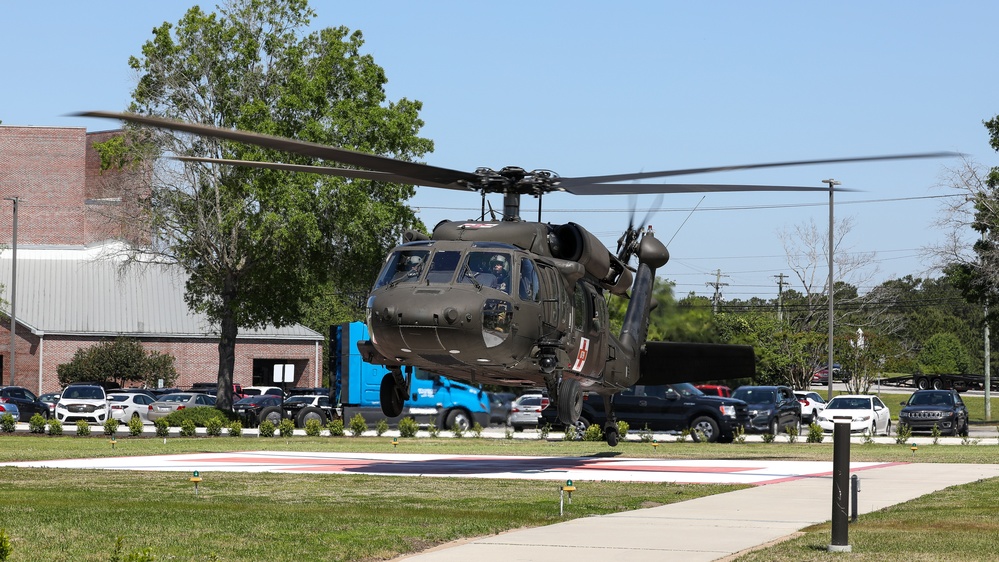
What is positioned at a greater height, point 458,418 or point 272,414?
point 458,418

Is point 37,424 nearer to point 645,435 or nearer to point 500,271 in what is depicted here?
point 645,435

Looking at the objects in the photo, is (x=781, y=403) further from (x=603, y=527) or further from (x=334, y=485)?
(x=603, y=527)

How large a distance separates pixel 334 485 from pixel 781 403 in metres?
22.7

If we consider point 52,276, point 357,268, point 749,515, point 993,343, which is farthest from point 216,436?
point 993,343

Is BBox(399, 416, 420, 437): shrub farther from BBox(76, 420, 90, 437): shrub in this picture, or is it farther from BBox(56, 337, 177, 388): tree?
BBox(56, 337, 177, 388): tree

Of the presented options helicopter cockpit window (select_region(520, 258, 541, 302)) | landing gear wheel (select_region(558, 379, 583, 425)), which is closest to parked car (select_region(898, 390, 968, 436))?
landing gear wheel (select_region(558, 379, 583, 425))

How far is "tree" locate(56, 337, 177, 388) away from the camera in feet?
223

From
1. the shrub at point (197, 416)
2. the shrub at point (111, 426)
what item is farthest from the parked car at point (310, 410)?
the shrub at point (111, 426)

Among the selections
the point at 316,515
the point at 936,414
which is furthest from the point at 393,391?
the point at 936,414

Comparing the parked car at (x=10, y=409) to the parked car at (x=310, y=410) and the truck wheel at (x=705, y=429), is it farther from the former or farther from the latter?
the truck wheel at (x=705, y=429)

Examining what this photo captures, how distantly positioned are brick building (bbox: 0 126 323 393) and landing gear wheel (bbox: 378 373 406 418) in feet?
156

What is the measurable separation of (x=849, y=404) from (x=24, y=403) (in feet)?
97.4

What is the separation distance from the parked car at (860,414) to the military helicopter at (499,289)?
62.9ft

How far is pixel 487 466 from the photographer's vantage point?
75.7ft
